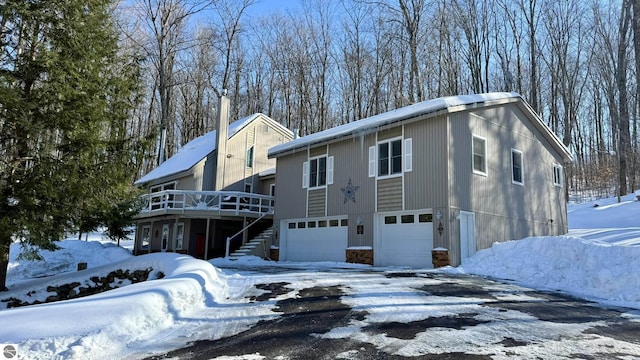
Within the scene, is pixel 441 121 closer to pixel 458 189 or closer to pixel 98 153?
pixel 458 189

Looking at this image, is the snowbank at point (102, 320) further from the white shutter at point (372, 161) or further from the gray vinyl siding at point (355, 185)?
the white shutter at point (372, 161)

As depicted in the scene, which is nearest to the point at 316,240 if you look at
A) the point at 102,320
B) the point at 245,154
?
the point at 245,154

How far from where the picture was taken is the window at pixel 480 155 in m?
14.5

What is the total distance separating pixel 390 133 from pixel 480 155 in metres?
3.12

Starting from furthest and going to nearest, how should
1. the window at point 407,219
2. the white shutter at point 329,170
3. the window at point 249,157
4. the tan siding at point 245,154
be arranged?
the window at point 249,157, the tan siding at point 245,154, the white shutter at point 329,170, the window at point 407,219

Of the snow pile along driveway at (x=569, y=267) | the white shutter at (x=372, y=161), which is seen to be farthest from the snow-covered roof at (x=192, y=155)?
the snow pile along driveway at (x=569, y=267)

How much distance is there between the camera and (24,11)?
9492mm

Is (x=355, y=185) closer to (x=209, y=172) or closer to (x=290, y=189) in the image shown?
(x=290, y=189)

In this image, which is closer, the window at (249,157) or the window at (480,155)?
the window at (480,155)

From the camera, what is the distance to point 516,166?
53.0 ft

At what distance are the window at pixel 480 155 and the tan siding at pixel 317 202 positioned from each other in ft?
19.3

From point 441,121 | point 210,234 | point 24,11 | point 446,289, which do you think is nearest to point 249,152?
point 210,234

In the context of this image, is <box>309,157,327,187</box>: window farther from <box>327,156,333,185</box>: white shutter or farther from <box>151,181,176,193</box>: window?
<box>151,181,176,193</box>: window

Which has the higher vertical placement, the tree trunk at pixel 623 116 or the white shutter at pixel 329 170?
the tree trunk at pixel 623 116
